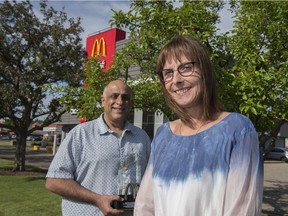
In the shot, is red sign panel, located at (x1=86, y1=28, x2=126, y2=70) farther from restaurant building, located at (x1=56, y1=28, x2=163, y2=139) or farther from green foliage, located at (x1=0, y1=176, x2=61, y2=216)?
green foliage, located at (x1=0, y1=176, x2=61, y2=216)

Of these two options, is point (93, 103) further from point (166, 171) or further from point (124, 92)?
point (166, 171)

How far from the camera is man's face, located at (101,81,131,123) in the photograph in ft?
9.68

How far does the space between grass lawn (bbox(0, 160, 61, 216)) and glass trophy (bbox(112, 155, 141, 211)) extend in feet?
18.4

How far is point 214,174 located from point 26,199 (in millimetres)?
9079

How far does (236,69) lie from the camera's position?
5.36 m

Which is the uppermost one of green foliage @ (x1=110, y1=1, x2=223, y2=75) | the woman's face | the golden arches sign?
the golden arches sign

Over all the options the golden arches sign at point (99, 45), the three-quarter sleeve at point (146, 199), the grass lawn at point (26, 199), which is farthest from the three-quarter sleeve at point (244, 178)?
the golden arches sign at point (99, 45)

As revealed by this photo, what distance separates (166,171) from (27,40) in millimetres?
14899

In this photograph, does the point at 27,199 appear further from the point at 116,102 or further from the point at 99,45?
the point at 99,45

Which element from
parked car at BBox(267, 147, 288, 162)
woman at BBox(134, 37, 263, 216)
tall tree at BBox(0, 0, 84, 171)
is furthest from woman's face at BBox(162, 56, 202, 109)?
parked car at BBox(267, 147, 288, 162)

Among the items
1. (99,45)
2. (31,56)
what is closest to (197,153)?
(31,56)

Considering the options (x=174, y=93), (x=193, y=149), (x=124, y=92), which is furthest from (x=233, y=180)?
(x=124, y=92)

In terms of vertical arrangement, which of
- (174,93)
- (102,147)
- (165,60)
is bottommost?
(102,147)

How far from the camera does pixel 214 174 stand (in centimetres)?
138
